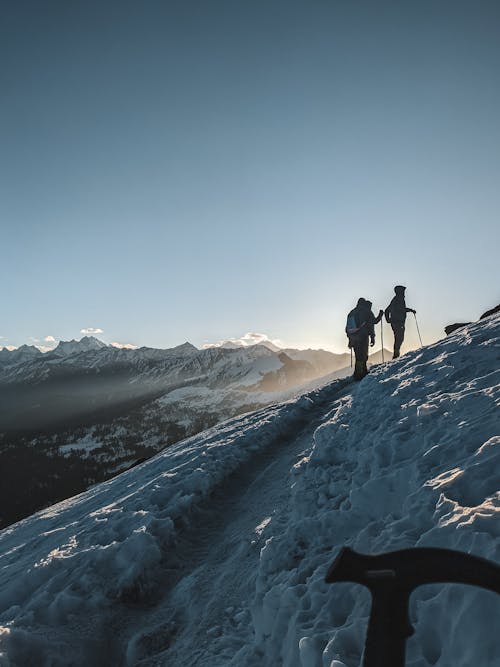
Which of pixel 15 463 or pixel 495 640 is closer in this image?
pixel 495 640

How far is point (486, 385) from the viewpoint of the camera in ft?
23.7

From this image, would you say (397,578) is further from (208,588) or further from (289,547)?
(208,588)

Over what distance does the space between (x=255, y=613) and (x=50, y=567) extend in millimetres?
5183

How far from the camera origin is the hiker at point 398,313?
21.1 metres

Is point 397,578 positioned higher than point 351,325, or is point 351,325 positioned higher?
point 351,325

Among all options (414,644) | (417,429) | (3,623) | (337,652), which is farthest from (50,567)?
(417,429)

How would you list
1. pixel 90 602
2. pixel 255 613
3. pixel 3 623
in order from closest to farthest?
pixel 255 613, pixel 3 623, pixel 90 602

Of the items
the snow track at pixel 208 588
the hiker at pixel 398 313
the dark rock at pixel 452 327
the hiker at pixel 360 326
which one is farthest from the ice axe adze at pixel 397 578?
the dark rock at pixel 452 327

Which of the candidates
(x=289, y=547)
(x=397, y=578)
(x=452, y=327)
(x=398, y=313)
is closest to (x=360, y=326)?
(x=398, y=313)

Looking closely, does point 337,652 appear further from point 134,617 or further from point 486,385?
point 486,385

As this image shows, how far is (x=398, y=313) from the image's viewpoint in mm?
21203

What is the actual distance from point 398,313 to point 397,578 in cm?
2094

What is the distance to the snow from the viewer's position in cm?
375

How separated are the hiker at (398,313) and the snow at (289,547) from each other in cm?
1022
